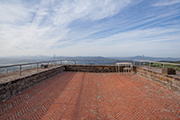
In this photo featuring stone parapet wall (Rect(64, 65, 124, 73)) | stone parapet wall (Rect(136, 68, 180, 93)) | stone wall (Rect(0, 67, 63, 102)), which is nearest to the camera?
stone wall (Rect(0, 67, 63, 102))

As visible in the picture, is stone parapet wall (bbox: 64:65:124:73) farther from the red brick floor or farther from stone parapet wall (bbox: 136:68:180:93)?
the red brick floor

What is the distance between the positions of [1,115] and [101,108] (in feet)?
12.0

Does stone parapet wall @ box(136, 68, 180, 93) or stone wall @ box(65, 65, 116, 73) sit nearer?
stone parapet wall @ box(136, 68, 180, 93)

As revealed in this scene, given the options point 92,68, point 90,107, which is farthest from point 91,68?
point 90,107

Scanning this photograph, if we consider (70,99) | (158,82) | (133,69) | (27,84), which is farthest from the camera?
(133,69)

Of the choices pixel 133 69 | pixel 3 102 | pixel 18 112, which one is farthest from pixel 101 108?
pixel 133 69

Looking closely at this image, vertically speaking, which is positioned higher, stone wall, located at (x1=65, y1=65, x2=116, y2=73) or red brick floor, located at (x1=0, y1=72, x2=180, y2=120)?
stone wall, located at (x1=65, y1=65, x2=116, y2=73)

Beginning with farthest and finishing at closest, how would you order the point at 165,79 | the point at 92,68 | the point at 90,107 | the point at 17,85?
the point at 92,68 < the point at 165,79 < the point at 17,85 < the point at 90,107

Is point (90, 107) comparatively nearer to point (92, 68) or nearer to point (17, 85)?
point (17, 85)

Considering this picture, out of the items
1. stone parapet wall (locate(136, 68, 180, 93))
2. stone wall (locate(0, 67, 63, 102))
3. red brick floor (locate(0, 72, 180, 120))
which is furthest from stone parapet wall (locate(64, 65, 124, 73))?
red brick floor (locate(0, 72, 180, 120))

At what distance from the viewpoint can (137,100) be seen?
4.07 meters

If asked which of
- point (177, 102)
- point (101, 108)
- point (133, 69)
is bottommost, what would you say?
point (101, 108)

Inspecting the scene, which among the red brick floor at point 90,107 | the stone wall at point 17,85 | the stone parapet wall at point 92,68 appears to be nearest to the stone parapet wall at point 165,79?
the red brick floor at point 90,107

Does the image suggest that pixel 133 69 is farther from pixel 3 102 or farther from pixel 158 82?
pixel 3 102
